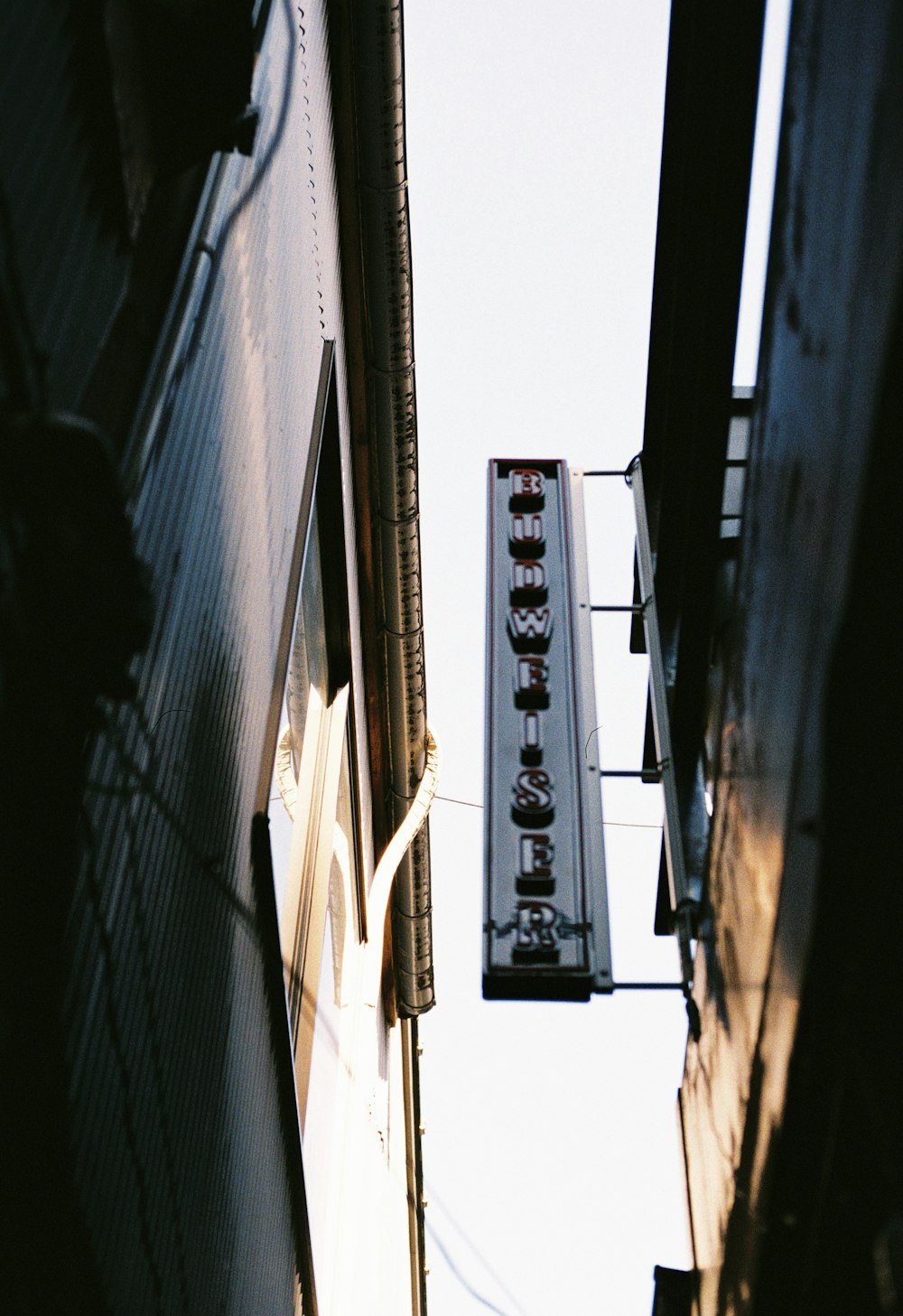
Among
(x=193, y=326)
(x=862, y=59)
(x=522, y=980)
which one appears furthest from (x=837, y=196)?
(x=522, y=980)

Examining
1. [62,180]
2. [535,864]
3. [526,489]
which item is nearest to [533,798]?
[535,864]

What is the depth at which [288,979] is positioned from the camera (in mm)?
10727

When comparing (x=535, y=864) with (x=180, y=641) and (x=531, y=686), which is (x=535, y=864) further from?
(x=180, y=641)

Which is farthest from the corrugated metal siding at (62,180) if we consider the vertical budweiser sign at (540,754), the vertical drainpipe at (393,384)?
the vertical drainpipe at (393,384)

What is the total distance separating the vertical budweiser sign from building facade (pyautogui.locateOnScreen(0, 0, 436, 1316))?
6.06ft

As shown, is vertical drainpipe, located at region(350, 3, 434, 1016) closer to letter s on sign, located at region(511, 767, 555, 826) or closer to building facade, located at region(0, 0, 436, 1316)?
building facade, located at region(0, 0, 436, 1316)

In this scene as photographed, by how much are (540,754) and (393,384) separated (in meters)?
7.26

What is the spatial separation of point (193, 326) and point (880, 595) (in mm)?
4122

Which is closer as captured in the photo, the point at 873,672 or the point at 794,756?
the point at 873,672

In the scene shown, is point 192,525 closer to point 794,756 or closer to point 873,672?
point 794,756

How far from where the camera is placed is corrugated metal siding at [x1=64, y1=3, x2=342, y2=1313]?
5160 mm

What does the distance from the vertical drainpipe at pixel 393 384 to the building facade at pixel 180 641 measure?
74mm

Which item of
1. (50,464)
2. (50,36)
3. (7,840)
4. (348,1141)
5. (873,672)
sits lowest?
(348,1141)

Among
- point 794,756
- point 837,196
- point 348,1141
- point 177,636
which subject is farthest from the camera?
point 348,1141
